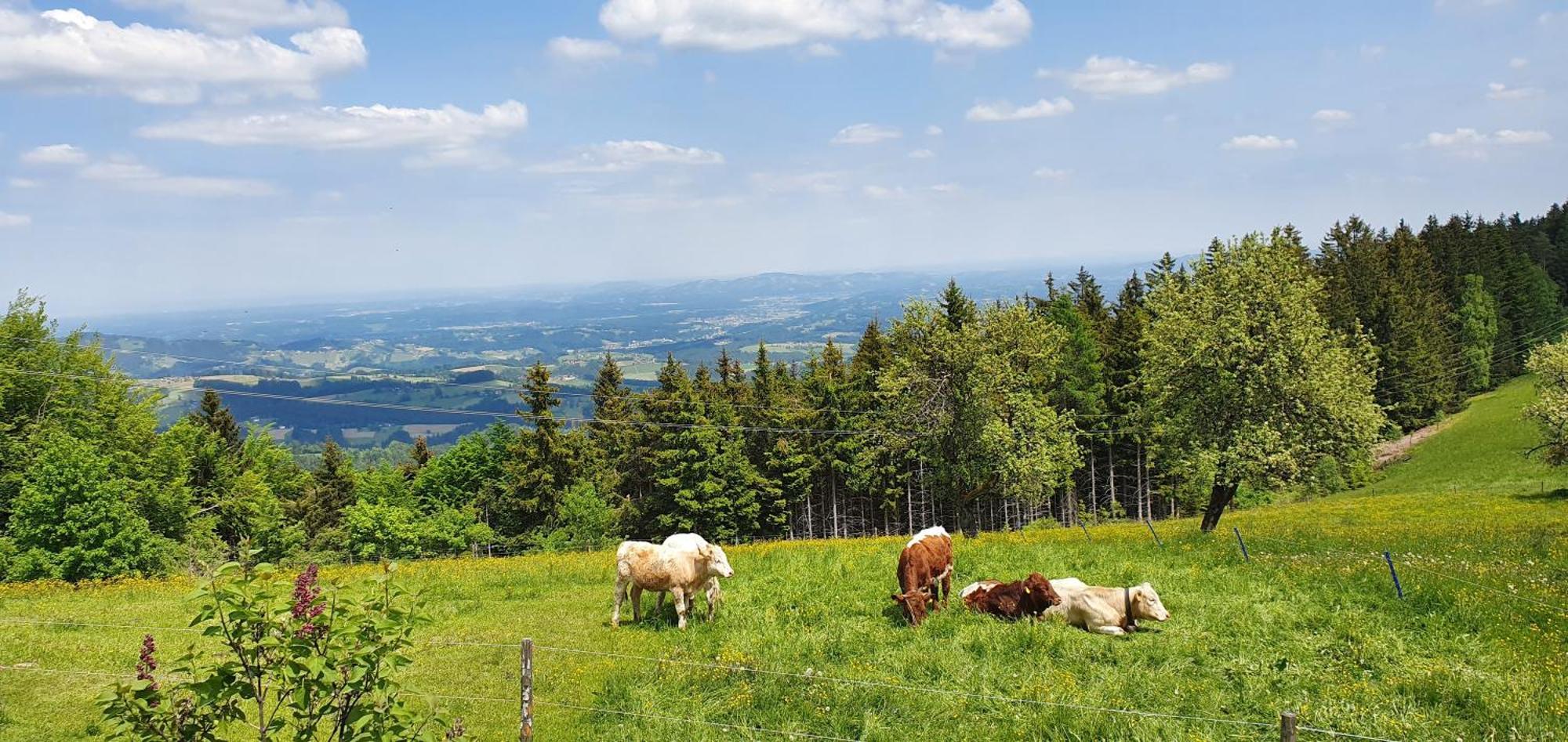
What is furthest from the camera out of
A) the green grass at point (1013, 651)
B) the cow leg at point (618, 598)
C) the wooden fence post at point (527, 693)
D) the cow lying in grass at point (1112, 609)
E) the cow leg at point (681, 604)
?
the cow leg at point (618, 598)

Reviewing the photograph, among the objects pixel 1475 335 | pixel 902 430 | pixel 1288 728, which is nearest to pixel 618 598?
pixel 1288 728

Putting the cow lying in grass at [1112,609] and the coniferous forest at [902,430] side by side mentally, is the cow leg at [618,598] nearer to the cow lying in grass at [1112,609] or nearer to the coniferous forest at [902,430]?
the cow lying in grass at [1112,609]

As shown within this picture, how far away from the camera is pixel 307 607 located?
17.5 ft

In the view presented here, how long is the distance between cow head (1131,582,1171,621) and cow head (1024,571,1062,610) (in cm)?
127

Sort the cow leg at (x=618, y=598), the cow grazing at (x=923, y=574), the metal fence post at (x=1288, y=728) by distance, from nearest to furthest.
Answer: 1. the metal fence post at (x=1288, y=728)
2. the cow grazing at (x=923, y=574)
3. the cow leg at (x=618, y=598)

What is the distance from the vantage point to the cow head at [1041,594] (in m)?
14.8

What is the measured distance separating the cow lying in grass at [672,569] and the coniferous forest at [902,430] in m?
12.3

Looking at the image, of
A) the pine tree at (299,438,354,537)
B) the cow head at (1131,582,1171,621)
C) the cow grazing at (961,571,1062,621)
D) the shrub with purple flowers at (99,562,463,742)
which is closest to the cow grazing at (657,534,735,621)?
the cow grazing at (961,571,1062,621)

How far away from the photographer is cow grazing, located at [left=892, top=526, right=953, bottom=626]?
15055 millimetres

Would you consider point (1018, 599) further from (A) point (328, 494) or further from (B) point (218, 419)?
(A) point (328, 494)

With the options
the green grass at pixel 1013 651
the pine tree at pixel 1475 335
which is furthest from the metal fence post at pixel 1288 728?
the pine tree at pixel 1475 335

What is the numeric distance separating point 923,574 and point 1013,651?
3.61 m

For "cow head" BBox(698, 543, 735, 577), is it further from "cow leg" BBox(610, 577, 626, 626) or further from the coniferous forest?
the coniferous forest

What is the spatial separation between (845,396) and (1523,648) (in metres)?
45.7
